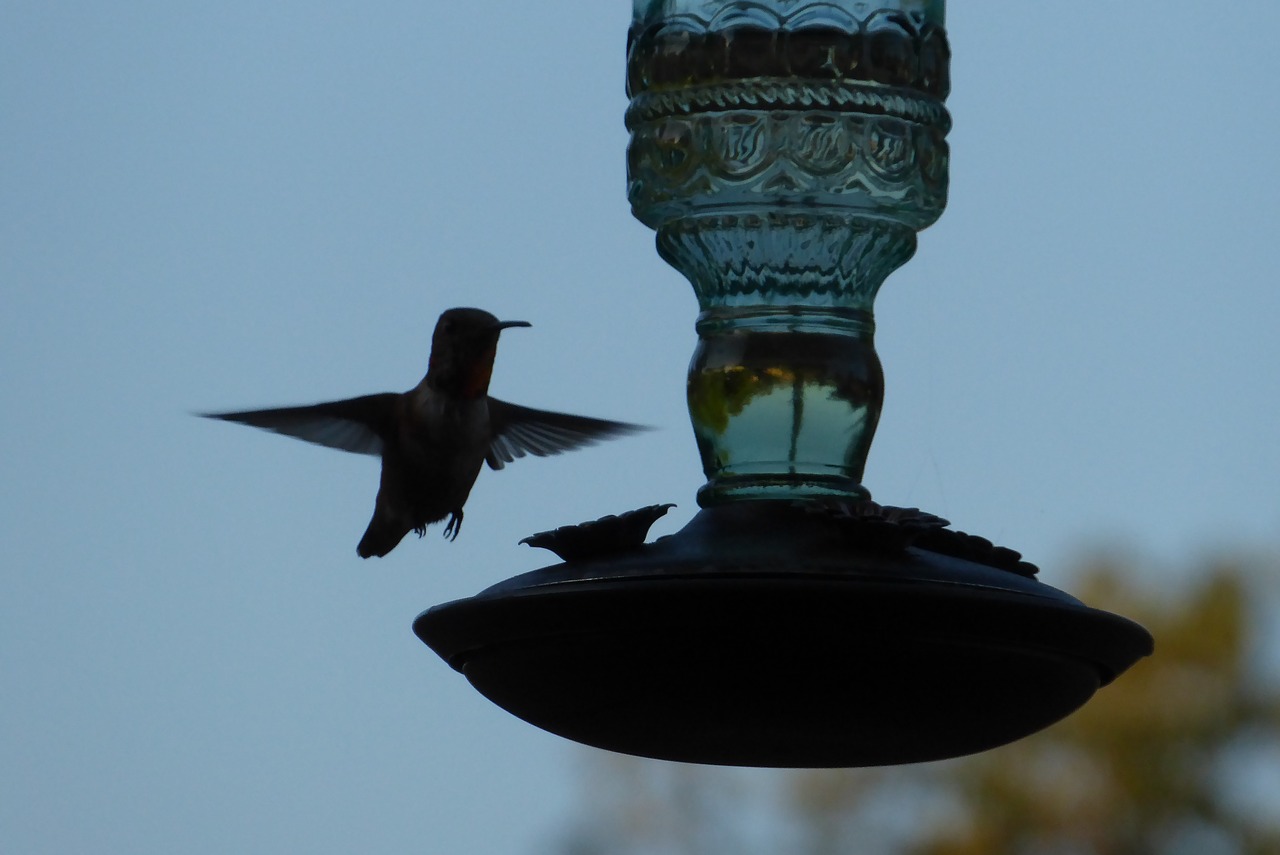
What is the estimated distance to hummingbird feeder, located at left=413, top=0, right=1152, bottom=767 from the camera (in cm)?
316

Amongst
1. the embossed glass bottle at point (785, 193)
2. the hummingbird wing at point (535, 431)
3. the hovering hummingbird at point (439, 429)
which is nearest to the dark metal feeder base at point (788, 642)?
the embossed glass bottle at point (785, 193)

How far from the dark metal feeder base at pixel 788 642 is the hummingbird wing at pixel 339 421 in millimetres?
2243

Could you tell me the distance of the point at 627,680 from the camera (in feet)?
10.8

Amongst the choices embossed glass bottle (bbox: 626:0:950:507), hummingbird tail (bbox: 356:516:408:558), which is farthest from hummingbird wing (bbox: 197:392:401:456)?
embossed glass bottle (bbox: 626:0:950:507)

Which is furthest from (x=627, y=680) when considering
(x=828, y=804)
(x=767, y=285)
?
(x=828, y=804)

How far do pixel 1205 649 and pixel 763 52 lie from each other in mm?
18103

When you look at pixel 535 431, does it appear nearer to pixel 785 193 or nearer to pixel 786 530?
pixel 785 193

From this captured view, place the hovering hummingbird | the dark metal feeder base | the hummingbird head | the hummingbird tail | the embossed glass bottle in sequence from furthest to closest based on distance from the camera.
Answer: the hummingbird tail → the hovering hummingbird → the hummingbird head → the embossed glass bottle → the dark metal feeder base

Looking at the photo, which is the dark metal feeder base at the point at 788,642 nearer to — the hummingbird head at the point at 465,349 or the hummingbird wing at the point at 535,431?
the hummingbird head at the point at 465,349

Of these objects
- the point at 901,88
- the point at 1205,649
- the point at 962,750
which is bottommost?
the point at 962,750

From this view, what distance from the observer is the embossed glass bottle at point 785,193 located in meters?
3.88

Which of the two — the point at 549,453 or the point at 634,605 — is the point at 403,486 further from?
the point at 634,605

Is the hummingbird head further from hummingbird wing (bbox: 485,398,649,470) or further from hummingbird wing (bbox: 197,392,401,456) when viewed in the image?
hummingbird wing (bbox: 485,398,649,470)

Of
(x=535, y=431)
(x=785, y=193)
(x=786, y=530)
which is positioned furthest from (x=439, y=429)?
(x=786, y=530)
